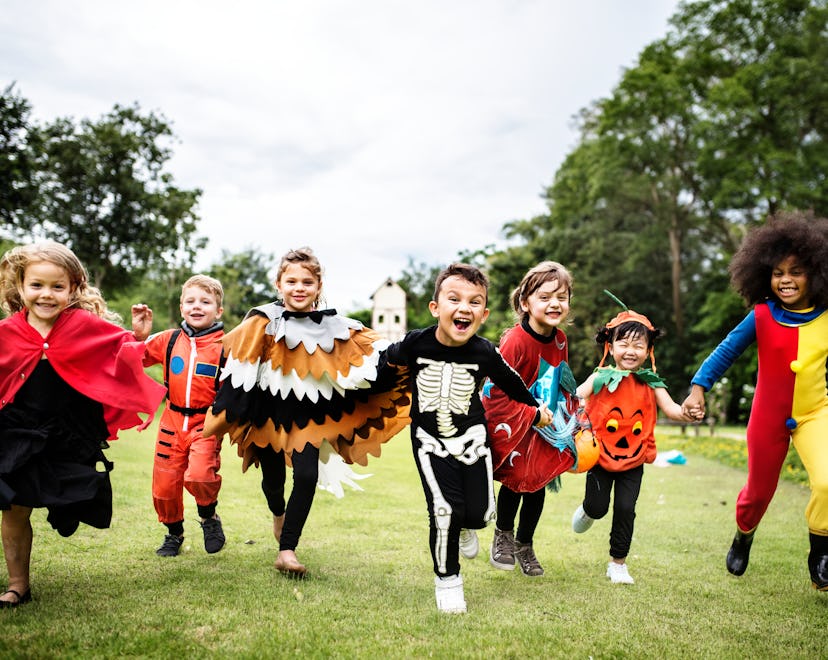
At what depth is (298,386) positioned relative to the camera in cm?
483

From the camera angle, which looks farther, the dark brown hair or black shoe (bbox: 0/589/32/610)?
the dark brown hair

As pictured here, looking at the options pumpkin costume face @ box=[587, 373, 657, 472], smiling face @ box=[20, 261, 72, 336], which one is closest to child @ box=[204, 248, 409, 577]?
smiling face @ box=[20, 261, 72, 336]

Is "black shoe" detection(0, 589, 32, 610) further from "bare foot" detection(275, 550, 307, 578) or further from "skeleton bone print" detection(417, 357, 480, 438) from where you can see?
"skeleton bone print" detection(417, 357, 480, 438)

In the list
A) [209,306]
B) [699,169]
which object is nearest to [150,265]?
[699,169]

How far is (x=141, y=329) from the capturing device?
15.2 ft

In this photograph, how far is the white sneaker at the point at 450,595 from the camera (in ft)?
13.3

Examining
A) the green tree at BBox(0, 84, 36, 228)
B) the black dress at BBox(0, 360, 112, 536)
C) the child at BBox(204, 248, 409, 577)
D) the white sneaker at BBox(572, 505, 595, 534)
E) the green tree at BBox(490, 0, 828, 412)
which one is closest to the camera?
the black dress at BBox(0, 360, 112, 536)

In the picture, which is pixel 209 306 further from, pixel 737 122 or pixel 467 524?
pixel 737 122

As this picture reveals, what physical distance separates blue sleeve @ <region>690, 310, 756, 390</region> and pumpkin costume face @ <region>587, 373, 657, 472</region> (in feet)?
1.52

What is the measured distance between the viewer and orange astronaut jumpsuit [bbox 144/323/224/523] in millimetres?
5301

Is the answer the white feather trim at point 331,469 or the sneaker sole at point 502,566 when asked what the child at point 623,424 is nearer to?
the sneaker sole at point 502,566

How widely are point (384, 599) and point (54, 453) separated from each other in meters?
2.14

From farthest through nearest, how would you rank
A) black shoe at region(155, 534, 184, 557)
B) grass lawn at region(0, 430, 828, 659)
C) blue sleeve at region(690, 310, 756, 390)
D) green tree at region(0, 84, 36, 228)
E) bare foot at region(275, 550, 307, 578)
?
green tree at region(0, 84, 36, 228), black shoe at region(155, 534, 184, 557), blue sleeve at region(690, 310, 756, 390), bare foot at region(275, 550, 307, 578), grass lawn at region(0, 430, 828, 659)

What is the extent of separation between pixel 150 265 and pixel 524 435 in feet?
86.0
